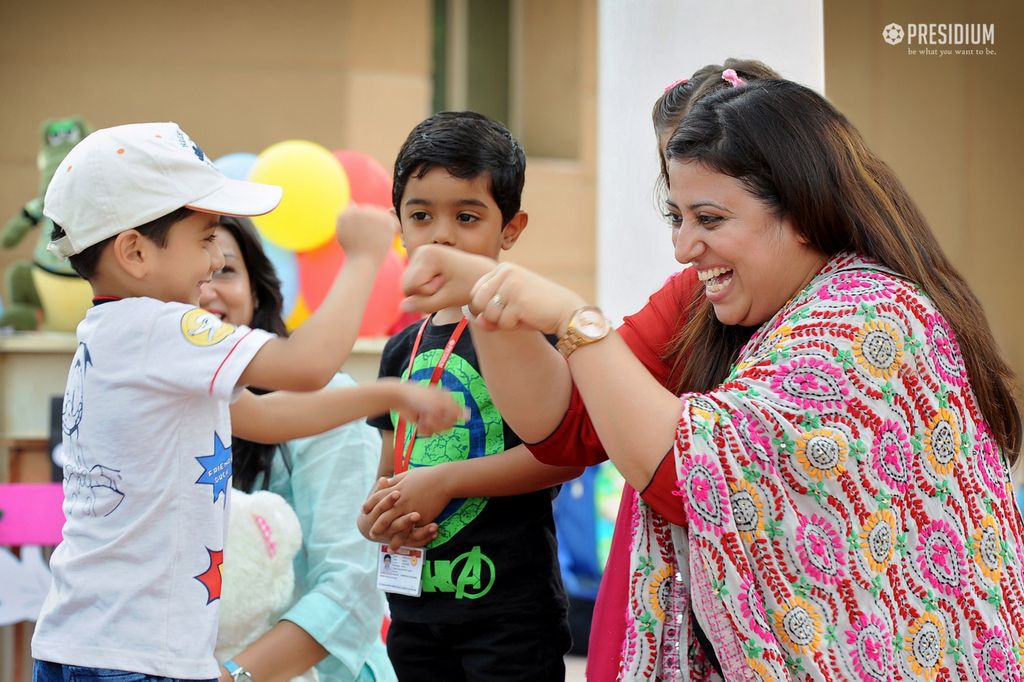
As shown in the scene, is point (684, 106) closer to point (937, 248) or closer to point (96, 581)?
point (937, 248)

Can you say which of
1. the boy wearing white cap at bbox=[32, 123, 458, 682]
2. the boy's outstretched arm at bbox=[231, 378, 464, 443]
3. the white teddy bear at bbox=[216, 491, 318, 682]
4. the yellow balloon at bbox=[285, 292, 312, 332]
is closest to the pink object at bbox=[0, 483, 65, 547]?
the yellow balloon at bbox=[285, 292, 312, 332]

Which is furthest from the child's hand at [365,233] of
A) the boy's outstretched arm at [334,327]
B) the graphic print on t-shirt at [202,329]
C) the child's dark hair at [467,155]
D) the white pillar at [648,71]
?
the white pillar at [648,71]

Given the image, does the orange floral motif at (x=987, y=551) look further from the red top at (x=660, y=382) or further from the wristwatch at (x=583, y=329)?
the wristwatch at (x=583, y=329)

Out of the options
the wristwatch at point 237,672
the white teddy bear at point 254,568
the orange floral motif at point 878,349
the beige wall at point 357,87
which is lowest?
the wristwatch at point 237,672

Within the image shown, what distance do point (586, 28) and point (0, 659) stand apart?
5.79m

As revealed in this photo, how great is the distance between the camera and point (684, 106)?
177 centimetres

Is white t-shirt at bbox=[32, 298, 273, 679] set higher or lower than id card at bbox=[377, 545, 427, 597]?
higher

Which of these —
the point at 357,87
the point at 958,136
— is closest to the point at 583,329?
the point at 357,87

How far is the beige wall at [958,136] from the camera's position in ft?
20.0

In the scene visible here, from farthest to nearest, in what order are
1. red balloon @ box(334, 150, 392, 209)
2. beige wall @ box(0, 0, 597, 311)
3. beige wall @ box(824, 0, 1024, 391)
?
beige wall @ box(824, 0, 1024, 391) < beige wall @ box(0, 0, 597, 311) < red balloon @ box(334, 150, 392, 209)

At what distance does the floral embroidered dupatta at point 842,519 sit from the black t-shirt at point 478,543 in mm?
390

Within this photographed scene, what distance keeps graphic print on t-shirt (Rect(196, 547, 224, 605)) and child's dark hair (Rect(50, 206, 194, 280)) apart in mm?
464

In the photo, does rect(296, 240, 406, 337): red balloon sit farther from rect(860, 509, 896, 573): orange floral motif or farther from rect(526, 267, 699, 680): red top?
rect(860, 509, 896, 573): orange floral motif

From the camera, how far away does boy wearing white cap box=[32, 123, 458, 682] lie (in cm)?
128
